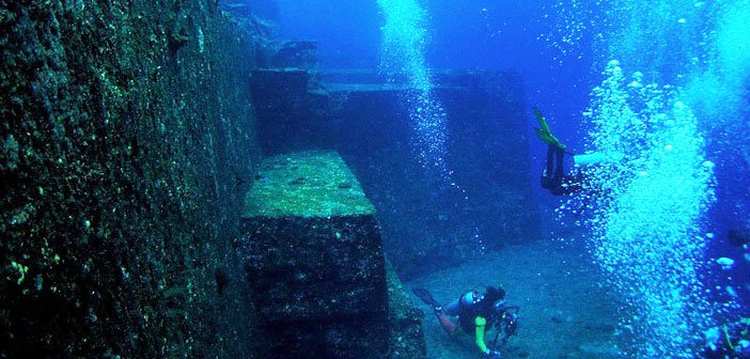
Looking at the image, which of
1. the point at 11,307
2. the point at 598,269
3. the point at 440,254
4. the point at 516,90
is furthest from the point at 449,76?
the point at 11,307

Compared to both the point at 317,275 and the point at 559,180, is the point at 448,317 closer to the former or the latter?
the point at 559,180

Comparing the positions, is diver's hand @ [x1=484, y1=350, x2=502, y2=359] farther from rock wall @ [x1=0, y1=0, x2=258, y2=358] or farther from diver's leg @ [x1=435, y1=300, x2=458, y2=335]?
rock wall @ [x1=0, y1=0, x2=258, y2=358]

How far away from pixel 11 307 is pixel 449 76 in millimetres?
12981

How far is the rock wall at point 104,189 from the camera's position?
0.91 meters

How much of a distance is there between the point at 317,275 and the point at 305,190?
3.53 feet

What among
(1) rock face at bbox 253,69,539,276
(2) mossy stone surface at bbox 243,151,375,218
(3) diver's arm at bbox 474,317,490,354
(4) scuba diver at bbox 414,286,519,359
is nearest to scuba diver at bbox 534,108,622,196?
(4) scuba diver at bbox 414,286,519,359

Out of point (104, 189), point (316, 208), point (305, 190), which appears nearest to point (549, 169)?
point (305, 190)

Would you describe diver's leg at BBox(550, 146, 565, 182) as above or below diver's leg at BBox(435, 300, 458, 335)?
above

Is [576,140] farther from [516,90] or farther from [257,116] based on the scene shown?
[257,116]

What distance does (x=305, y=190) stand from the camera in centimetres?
441

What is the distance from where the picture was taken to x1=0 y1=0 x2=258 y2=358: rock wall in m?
0.91

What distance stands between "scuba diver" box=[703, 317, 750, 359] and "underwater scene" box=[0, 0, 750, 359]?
6cm

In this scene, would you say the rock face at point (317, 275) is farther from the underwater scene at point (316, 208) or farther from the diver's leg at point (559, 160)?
the diver's leg at point (559, 160)

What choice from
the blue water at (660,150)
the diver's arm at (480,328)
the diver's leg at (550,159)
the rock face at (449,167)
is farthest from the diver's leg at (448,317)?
the diver's leg at (550,159)
